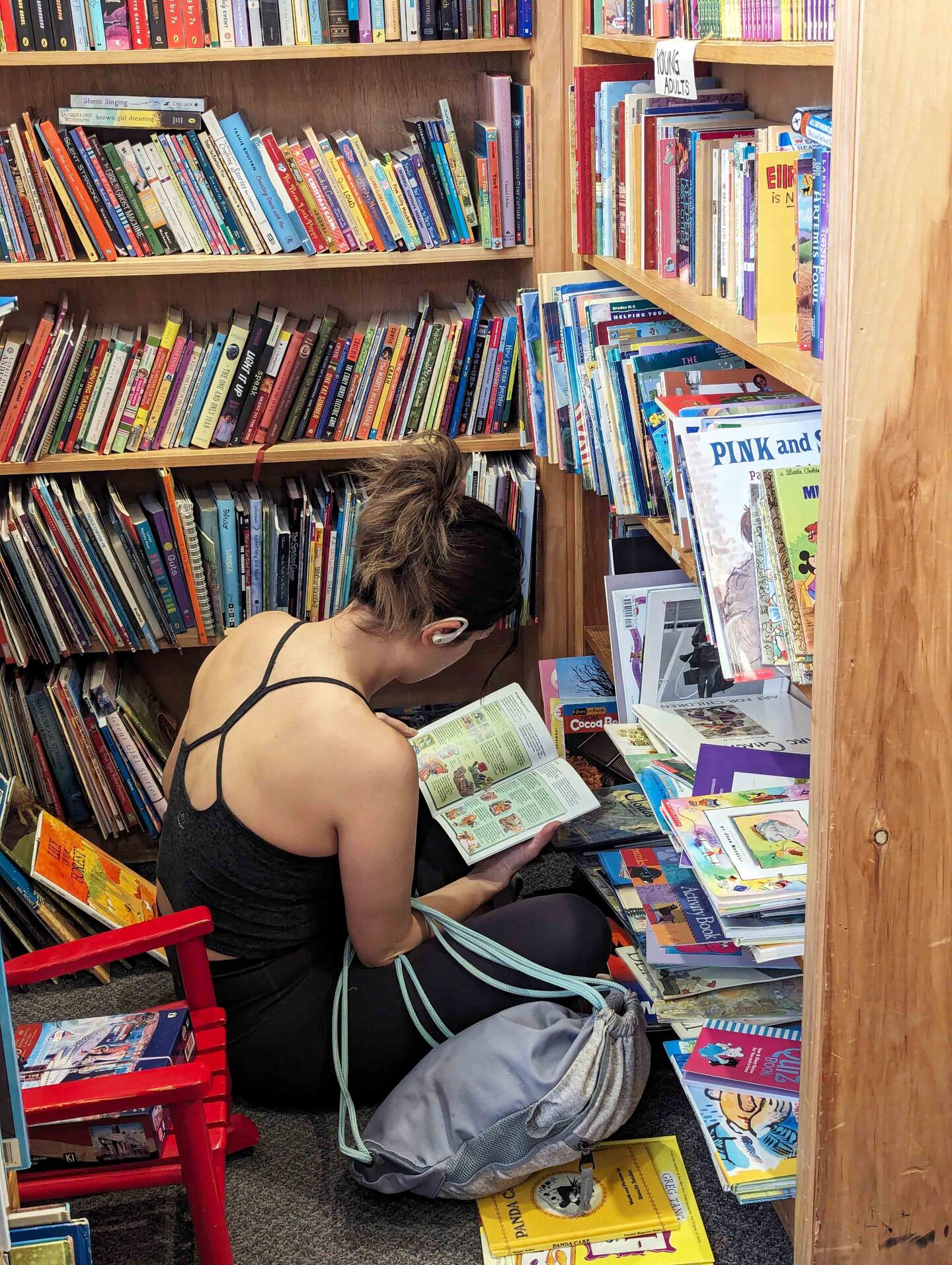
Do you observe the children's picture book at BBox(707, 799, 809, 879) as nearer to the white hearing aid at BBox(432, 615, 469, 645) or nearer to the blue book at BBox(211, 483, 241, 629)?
the white hearing aid at BBox(432, 615, 469, 645)

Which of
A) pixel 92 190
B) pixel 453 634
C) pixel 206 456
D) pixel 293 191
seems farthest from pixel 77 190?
pixel 453 634

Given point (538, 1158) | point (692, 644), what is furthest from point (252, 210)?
point (538, 1158)

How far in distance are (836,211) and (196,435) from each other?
5.51ft

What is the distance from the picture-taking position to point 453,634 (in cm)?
181

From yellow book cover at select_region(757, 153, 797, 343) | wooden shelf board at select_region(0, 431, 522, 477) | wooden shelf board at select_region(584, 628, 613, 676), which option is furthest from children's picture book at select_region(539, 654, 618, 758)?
yellow book cover at select_region(757, 153, 797, 343)

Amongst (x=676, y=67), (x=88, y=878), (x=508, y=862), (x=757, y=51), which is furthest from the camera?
(x=88, y=878)

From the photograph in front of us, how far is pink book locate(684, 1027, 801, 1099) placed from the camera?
5.09 feet

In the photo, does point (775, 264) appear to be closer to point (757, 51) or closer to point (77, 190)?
point (757, 51)

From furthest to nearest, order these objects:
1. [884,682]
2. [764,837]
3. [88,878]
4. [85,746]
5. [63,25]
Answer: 1. [85,746]
2. [88,878]
3. [63,25]
4. [764,837]
5. [884,682]

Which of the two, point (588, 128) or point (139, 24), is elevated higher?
point (139, 24)

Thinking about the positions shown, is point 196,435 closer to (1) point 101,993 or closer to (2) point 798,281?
(1) point 101,993

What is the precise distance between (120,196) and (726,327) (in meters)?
1.37

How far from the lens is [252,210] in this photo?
7.65 ft

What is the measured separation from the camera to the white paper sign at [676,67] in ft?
5.04
